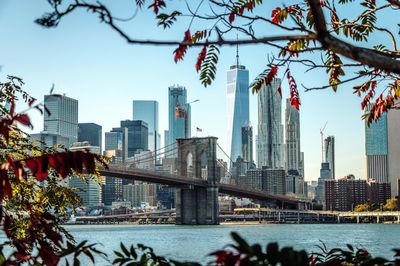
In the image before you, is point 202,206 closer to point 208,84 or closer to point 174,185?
point 174,185

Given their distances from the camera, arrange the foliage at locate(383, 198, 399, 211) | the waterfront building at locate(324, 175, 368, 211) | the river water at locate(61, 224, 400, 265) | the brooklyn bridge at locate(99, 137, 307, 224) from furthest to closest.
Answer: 1. the waterfront building at locate(324, 175, 368, 211)
2. the foliage at locate(383, 198, 399, 211)
3. the brooklyn bridge at locate(99, 137, 307, 224)
4. the river water at locate(61, 224, 400, 265)

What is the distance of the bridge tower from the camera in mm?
92812

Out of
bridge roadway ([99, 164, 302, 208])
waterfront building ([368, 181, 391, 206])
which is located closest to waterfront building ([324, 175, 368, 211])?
waterfront building ([368, 181, 391, 206])

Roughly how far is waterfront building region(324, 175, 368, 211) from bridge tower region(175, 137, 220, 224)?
260 feet

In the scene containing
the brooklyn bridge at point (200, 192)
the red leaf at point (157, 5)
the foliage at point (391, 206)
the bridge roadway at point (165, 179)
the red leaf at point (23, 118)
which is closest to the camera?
the red leaf at point (23, 118)

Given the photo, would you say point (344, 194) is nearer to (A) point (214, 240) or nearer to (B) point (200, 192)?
(B) point (200, 192)

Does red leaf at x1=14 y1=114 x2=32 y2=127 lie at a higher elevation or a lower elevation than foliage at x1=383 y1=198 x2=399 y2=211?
higher

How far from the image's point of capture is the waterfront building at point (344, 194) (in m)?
178

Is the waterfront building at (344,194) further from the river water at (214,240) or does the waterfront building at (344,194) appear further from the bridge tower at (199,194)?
the river water at (214,240)

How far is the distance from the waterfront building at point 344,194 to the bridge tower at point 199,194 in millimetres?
79182

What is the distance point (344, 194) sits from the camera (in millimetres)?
180375

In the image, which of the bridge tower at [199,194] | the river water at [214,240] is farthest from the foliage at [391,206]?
the river water at [214,240]

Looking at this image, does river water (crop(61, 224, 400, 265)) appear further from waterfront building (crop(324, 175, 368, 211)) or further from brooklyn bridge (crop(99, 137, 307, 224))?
waterfront building (crop(324, 175, 368, 211))

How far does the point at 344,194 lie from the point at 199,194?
93.5 meters
